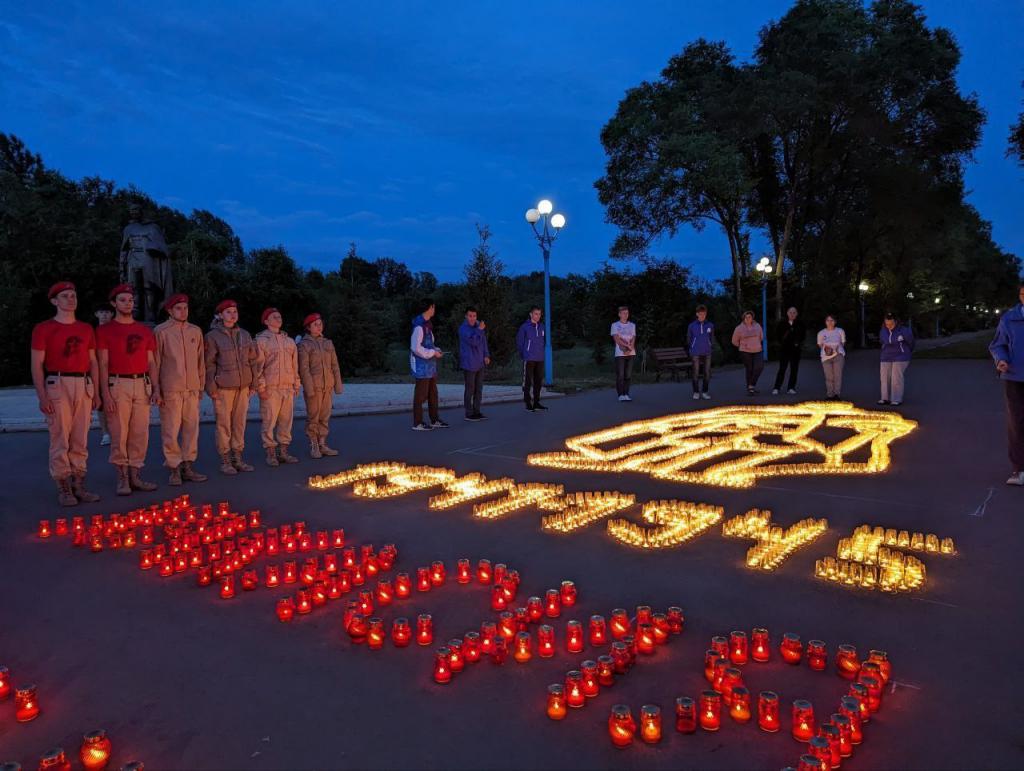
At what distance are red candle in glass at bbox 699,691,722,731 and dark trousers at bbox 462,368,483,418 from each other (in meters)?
9.45

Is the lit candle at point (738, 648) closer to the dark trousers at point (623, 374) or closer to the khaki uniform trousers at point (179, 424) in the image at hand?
the khaki uniform trousers at point (179, 424)

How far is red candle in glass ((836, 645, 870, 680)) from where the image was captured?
3.12 m

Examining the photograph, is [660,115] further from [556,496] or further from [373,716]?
[373,716]

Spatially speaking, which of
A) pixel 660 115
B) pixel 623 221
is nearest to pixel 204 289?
pixel 623 221

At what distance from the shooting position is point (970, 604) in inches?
153

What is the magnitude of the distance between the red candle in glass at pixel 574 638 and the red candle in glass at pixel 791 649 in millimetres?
983

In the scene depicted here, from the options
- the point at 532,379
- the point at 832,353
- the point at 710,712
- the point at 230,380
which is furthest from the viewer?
the point at 532,379

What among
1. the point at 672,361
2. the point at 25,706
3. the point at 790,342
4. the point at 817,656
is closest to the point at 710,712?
the point at 817,656

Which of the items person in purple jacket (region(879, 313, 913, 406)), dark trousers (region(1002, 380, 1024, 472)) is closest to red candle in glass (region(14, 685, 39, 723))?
dark trousers (region(1002, 380, 1024, 472))

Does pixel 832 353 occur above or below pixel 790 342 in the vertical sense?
below

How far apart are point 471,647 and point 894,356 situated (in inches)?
483

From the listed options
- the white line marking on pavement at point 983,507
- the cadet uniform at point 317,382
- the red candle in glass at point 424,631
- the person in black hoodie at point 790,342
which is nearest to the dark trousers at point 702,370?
the person in black hoodie at point 790,342

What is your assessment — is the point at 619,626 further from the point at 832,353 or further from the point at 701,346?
the point at 832,353

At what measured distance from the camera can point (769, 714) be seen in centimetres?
273
